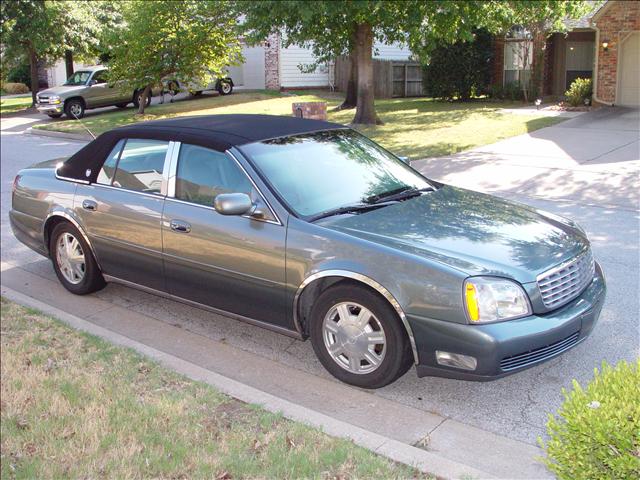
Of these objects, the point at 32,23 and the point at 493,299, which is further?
the point at 32,23

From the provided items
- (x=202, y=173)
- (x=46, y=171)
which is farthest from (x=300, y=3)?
(x=202, y=173)

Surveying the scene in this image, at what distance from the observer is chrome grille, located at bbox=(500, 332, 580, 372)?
166 inches

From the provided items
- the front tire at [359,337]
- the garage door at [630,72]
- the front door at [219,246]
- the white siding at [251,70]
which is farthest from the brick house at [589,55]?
the front tire at [359,337]

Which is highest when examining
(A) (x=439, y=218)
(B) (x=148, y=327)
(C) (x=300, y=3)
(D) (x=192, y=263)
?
(C) (x=300, y=3)

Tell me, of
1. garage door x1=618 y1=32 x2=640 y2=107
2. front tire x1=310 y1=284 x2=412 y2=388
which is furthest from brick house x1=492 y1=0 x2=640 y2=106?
front tire x1=310 y1=284 x2=412 y2=388

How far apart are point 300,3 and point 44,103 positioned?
583 inches

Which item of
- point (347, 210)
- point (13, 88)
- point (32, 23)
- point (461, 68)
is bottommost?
point (347, 210)

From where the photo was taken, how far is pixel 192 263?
5.49m

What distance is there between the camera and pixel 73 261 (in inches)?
262

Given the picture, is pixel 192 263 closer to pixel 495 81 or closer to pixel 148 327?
pixel 148 327

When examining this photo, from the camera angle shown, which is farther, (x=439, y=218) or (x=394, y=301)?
(x=439, y=218)

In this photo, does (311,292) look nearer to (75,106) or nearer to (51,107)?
(51,107)

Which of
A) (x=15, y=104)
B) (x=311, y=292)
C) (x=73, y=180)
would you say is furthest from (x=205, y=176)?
(x=15, y=104)

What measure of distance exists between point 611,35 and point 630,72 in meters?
1.30
